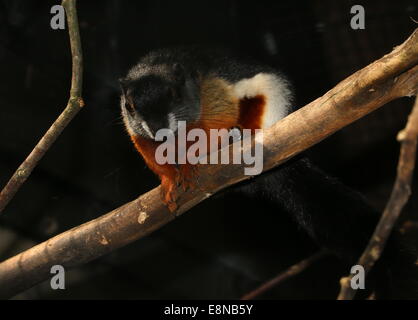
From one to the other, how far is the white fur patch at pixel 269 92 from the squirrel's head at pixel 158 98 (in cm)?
20

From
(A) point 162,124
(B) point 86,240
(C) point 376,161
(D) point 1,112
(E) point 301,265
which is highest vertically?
(D) point 1,112

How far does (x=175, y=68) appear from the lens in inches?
80.2

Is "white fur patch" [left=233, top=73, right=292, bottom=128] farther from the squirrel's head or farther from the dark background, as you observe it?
the dark background

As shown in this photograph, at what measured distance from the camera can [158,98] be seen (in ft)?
6.11

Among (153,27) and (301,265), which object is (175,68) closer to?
(153,27)

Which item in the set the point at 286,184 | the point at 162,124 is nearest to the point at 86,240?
the point at 162,124

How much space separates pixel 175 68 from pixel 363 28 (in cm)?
140

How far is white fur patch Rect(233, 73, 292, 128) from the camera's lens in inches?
79.0

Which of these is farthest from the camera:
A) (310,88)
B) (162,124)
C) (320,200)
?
(310,88)

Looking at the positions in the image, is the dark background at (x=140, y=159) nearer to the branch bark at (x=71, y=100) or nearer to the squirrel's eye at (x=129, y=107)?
the squirrel's eye at (x=129, y=107)

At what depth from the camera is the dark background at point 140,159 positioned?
7.61ft

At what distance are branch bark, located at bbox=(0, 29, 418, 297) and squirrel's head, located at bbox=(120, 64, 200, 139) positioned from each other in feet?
0.86

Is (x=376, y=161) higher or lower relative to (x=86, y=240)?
higher
